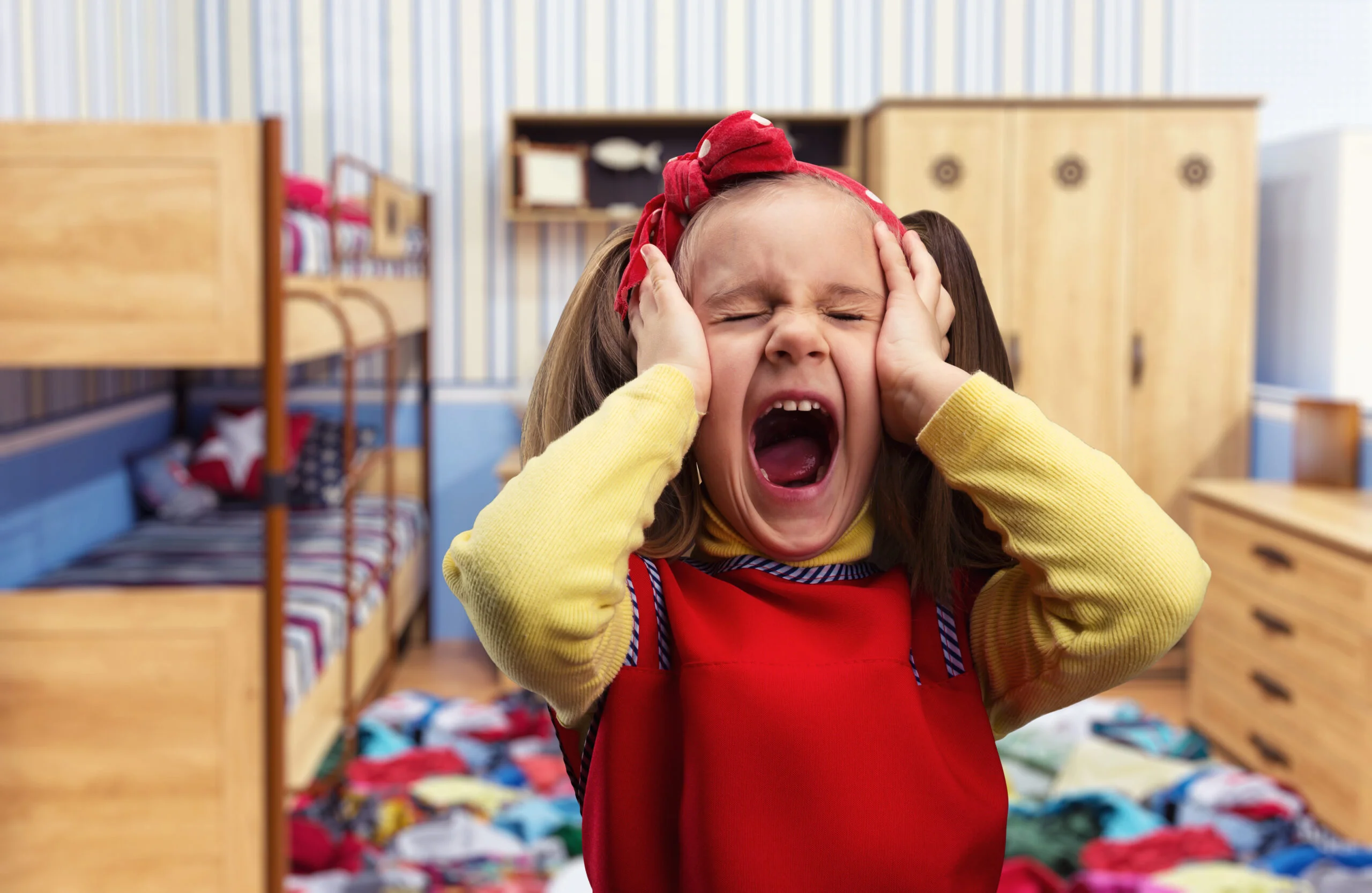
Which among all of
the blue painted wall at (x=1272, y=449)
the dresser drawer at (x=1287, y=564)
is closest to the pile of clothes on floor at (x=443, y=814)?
the dresser drawer at (x=1287, y=564)

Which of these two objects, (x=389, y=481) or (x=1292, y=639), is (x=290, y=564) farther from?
(x=1292, y=639)

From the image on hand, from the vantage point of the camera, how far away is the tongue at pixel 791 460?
24.4 inches

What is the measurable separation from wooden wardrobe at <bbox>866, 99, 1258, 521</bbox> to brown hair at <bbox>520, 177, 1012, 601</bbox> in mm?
2682

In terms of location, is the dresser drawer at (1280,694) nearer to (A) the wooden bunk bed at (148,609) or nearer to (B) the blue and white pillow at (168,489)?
(A) the wooden bunk bed at (148,609)

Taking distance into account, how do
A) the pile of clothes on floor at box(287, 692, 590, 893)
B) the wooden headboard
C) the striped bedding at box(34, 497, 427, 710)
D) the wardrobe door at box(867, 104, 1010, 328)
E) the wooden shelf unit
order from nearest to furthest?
the wooden headboard < the pile of clothes on floor at box(287, 692, 590, 893) < the striped bedding at box(34, 497, 427, 710) < the wardrobe door at box(867, 104, 1010, 328) < the wooden shelf unit

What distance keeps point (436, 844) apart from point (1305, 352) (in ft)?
9.48

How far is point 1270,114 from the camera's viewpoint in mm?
3695

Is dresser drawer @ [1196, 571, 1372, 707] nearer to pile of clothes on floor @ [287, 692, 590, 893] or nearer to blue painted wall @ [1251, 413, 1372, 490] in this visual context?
blue painted wall @ [1251, 413, 1372, 490]

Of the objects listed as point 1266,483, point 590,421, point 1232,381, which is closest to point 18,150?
point 590,421

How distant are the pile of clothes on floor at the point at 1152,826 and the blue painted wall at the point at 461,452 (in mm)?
2047

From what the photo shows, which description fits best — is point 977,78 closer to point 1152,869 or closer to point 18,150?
point 1152,869

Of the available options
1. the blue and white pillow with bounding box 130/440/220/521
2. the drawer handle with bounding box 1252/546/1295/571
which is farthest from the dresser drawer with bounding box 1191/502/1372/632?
the blue and white pillow with bounding box 130/440/220/521

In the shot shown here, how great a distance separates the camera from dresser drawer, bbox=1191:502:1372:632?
2.40 m

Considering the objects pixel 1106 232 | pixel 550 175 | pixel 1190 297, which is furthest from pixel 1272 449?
pixel 550 175
